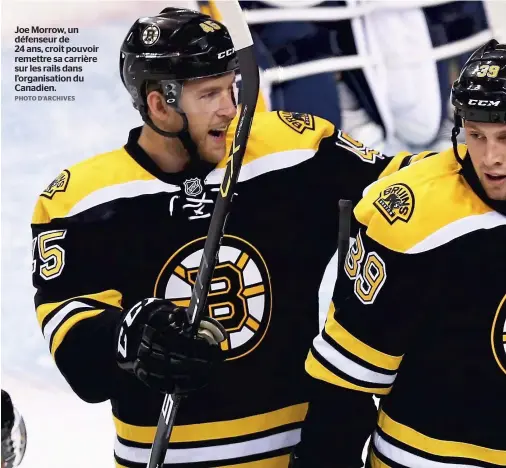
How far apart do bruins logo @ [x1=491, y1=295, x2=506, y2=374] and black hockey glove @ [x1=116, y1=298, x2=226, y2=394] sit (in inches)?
15.9

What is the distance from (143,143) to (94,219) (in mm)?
155

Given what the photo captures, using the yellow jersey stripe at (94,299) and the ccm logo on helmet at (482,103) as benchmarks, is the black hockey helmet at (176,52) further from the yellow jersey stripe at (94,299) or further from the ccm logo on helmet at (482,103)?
the ccm logo on helmet at (482,103)

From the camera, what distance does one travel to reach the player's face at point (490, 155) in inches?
52.1

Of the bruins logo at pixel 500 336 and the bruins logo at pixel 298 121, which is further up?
the bruins logo at pixel 298 121

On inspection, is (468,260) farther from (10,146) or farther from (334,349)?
(10,146)

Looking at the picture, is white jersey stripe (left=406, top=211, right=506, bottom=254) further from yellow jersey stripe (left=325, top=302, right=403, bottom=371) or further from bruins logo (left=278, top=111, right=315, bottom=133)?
bruins logo (left=278, top=111, right=315, bottom=133)

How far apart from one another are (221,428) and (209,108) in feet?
1.79

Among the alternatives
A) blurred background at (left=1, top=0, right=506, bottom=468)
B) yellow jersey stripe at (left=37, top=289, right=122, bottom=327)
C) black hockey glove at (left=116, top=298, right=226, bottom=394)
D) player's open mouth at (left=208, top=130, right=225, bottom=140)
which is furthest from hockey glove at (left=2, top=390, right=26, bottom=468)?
blurred background at (left=1, top=0, right=506, bottom=468)

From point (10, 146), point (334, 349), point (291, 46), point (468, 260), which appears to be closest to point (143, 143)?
point (334, 349)

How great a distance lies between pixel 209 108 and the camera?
5.33 feet

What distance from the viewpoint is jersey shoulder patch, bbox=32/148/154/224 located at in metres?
1.65

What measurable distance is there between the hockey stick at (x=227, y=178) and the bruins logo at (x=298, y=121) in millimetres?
274

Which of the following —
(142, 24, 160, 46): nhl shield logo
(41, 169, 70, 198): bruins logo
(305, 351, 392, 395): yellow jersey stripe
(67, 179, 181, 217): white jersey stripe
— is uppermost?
(142, 24, 160, 46): nhl shield logo

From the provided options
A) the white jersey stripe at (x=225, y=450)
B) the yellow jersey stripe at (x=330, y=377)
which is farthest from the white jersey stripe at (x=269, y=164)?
the white jersey stripe at (x=225, y=450)
